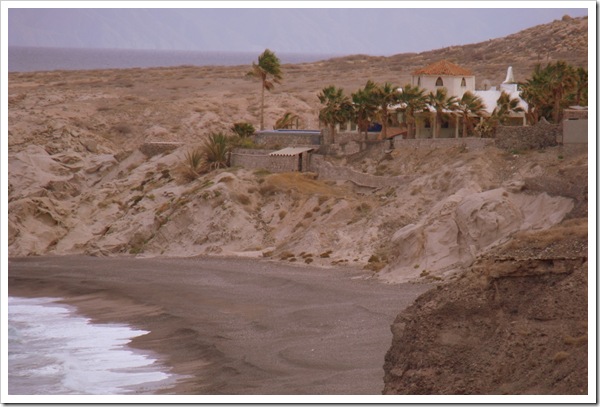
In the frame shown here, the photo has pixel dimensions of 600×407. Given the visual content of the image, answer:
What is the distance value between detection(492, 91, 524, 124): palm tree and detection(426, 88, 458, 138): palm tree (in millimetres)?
1672

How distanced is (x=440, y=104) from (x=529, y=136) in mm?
4912

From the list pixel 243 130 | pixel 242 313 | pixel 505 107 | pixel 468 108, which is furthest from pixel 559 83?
pixel 242 313

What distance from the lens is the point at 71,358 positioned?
34.2 metres

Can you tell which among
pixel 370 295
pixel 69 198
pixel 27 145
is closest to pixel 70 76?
pixel 27 145

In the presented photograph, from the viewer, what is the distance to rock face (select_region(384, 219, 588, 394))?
2295cm

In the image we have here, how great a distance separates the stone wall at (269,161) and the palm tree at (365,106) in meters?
2.47

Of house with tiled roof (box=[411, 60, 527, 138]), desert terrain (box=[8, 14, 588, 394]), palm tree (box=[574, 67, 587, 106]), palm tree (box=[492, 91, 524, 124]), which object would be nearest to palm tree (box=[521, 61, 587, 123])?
palm tree (box=[574, 67, 587, 106])

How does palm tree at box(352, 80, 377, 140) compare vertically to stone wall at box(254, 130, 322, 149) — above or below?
above

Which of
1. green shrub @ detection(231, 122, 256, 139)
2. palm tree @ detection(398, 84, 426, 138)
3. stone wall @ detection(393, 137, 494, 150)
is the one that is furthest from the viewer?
green shrub @ detection(231, 122, 256, 139)

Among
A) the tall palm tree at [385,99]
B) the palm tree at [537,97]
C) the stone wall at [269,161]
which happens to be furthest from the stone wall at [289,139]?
the palm tree at [537,97]

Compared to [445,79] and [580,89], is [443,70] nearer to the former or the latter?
[445,79]

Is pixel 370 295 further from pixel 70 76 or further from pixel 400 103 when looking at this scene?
pixel 70 76

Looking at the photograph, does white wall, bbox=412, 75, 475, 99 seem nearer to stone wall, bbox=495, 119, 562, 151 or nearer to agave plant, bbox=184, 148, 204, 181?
stone wall, bbox=495, 119, 562, 151

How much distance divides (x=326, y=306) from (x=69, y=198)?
23.1 metres
